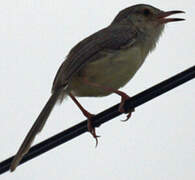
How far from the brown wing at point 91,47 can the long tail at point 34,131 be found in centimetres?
26

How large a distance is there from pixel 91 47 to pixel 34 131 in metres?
1.55

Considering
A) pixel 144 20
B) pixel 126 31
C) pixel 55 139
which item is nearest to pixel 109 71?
pixel 126 31

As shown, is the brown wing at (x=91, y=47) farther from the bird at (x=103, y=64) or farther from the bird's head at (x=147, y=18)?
the bird's head at (x=147, y=18)

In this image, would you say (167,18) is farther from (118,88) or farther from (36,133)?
(36,133)

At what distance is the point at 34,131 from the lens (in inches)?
188

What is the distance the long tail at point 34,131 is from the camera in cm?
414

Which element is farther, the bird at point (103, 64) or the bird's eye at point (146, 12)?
the bird's eye at point (146, 12)

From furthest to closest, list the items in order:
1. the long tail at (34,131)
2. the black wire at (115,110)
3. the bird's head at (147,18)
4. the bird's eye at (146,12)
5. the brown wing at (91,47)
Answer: the bird's eye at (146,12), the bird's head at (147,18), the brown wing at (91,47), the long tail at (34,131), the black wire at (115,110)

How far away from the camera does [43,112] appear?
5.11 m

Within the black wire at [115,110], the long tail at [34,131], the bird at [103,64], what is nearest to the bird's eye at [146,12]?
the bird at [103,64]

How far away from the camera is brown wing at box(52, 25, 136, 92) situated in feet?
18.4

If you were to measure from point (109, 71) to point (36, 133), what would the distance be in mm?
1355

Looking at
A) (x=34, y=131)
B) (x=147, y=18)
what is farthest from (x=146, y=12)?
(x=34, y=131)

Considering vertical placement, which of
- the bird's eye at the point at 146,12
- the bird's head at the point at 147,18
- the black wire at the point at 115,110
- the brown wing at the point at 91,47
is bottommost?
the bird's head at the point at 147,18
